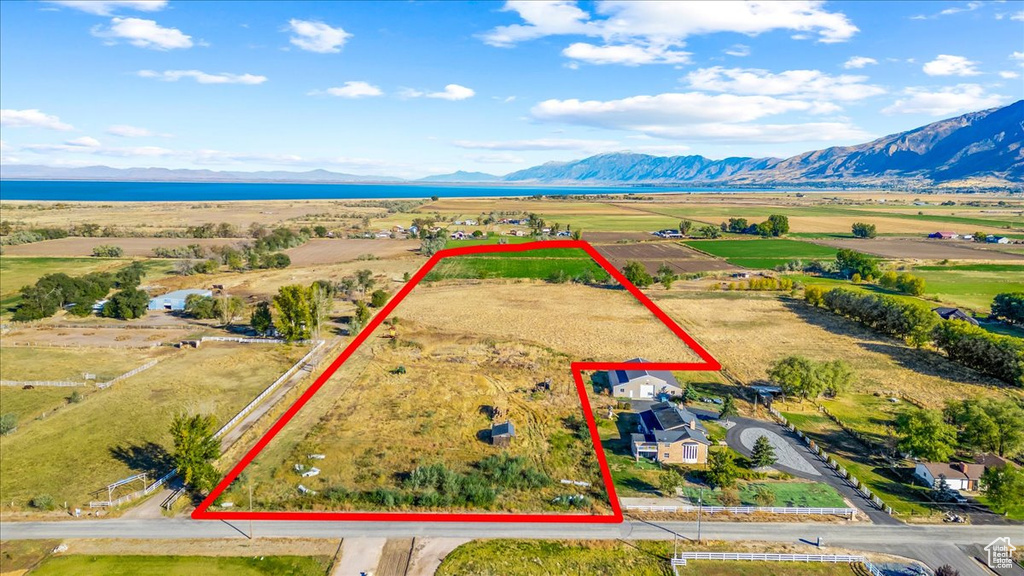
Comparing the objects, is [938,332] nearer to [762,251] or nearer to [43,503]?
[762,251]

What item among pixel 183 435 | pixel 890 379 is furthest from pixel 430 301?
pixel 890 379

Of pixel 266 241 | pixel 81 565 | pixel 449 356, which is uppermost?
pixel 266 241

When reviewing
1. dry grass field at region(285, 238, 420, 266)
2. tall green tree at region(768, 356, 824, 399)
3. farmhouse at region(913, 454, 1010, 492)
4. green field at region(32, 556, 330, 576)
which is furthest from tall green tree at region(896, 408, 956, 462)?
dry grass field at region(285, 238, 420, 266)

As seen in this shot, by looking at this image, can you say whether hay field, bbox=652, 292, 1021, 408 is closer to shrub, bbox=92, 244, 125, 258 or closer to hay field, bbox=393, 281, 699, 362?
hay field, bbox=393, 281, 699, 362

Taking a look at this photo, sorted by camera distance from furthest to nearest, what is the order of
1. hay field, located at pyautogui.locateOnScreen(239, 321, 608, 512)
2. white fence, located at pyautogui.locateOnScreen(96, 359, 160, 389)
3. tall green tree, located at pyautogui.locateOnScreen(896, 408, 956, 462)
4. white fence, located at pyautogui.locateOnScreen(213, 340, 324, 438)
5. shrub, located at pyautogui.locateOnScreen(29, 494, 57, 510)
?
white fence, located at pyautogui.locateOnScreen(96, 359, 160, 389) < white fence, located at pyautogui.locateOnScreen(213, 340, 324, 438) < tall green tree, located at pyautogui.locateOnScreen(896, 408, 956, 462) < hay field, located at pyautogui.locateOnScreen(239, 321, 608, 512) < shrub, located at pyautogui.locateOnScreen(29, 494, 57, 510)

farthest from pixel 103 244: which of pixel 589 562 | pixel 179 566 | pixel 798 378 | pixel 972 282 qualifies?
pixel 972 282

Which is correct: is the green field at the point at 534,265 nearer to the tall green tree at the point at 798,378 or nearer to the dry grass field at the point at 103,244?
the tall green tree at the point at 798,378

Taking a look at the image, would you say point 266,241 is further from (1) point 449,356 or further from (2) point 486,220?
(1) point 449,356

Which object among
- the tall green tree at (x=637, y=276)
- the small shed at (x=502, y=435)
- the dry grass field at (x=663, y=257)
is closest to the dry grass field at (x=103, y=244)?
the dry grass field at (x=663, y=257)
